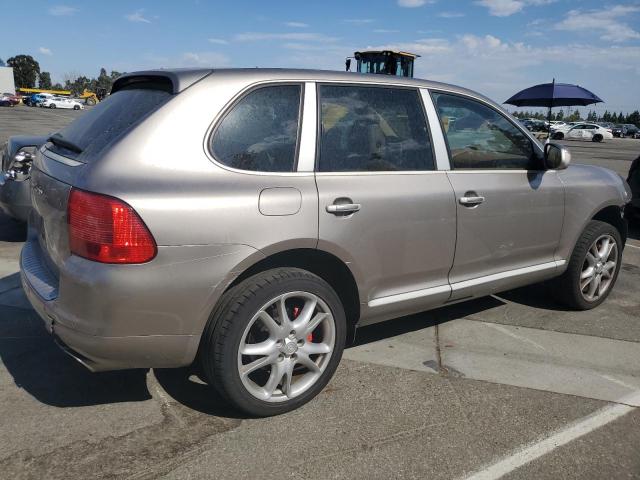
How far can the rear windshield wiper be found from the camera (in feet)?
9.48

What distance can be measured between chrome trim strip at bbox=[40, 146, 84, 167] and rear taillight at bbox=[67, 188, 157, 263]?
0.34m

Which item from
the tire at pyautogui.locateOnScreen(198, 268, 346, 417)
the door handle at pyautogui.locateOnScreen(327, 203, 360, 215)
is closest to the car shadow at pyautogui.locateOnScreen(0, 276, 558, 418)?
the tire at pyautogui.locateOnScreen(198, 268, 346, 417)

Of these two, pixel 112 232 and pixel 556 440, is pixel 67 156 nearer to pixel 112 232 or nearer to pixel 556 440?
pixel 112 232

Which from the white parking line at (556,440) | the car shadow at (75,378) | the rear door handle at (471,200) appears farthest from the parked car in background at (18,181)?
the white parking line at (556,440)

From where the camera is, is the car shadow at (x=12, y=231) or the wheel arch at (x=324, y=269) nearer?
the wheel arch at (x=324, y=269)

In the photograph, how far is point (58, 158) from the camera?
2953 millimetres

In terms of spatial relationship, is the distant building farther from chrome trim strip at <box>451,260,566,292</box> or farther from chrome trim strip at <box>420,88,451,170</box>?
chrome trim strip at <box>451,260,566,292</box>

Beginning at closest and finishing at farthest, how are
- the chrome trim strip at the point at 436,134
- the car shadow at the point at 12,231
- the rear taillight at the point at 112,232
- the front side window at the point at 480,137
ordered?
1. the rear taillight at the point at 112,232
2. the chrome trim strip at the point at 436,134
3. the front side window at the point at 480,137
4. the car shadow at the point at 12,231

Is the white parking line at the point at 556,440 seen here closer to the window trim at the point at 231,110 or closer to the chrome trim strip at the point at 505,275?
the chrome trim strip at the point at 505,275

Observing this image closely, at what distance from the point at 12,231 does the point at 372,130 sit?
513 cm

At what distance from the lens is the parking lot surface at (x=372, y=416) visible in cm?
258

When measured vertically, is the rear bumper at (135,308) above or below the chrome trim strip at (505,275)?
above

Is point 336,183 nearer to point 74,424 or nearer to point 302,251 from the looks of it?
point 302,251

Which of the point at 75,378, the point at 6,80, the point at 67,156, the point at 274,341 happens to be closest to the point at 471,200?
the point at 274,341
